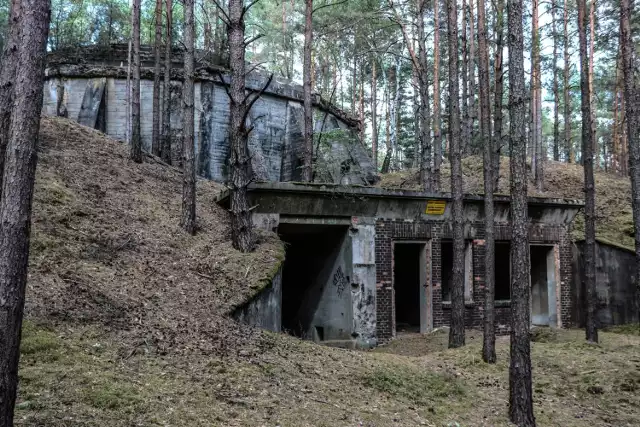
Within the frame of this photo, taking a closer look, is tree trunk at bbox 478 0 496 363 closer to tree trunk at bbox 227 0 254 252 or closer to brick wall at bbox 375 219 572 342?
brick wall at bbox 375 219 572 342

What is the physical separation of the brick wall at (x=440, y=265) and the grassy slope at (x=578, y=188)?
152 centimetres

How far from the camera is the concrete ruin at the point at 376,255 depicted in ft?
41.1


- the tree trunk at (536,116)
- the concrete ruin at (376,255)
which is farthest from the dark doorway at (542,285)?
the tree trunk at (536,116)

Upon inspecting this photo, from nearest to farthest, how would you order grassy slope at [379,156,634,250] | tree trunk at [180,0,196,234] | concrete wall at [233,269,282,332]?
concrete wall at [233,269,282,332], tree trunk at [180,0,196,234], grassy slope at [379,156,634,250]

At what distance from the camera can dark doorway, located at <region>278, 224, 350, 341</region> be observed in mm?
13492

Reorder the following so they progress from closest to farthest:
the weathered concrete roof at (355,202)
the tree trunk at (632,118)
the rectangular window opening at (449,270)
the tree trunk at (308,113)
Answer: the tree trunk at (632,118) < the weathered concrete roof at (355,202) < the rectangular window opening at (449,270) < the tree trunk at (308,113)

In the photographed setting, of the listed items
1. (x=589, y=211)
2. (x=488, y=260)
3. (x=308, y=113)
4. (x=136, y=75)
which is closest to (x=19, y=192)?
(x=488, y=260)

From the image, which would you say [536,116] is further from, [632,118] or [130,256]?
[130,256]

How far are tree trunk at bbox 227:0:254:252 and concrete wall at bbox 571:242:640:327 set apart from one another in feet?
37.1

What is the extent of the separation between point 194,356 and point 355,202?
725 centimetres

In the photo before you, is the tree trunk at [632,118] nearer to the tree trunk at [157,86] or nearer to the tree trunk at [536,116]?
the tree trunk at [536,116]

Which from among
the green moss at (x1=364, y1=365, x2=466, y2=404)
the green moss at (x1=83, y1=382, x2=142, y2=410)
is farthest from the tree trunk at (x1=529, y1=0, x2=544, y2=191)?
the green moss at (x1=83, y1=382, x2=142, y2=410)

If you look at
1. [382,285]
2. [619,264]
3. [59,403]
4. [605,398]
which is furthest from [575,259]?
[59,403]

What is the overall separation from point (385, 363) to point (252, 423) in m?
3.84
